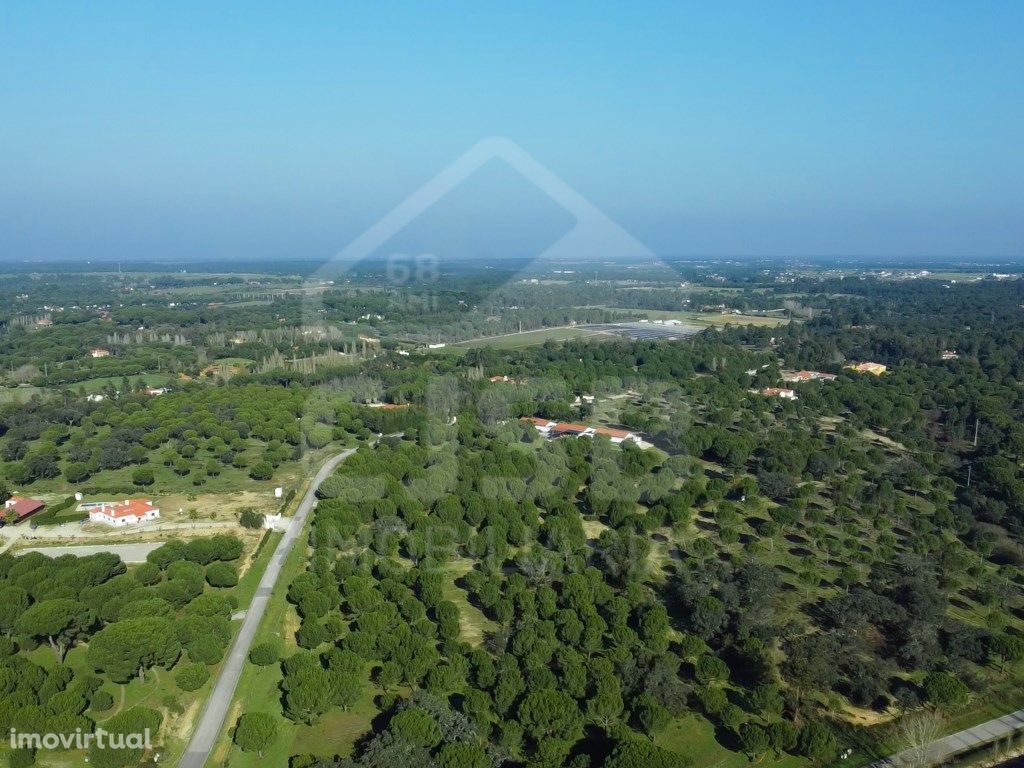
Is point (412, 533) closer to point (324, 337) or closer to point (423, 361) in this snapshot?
point (423, 361)

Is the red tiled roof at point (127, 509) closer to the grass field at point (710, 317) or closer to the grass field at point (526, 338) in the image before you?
the grass field at point (526, 338)

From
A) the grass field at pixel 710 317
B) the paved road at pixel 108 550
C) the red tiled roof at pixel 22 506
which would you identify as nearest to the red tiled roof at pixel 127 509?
the paved road at pixel 108 550

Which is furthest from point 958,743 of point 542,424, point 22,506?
point 22,506

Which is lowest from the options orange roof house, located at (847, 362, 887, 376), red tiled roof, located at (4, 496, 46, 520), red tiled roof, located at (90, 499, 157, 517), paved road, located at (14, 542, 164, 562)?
paved road, located at (14, 542, 164, 562)

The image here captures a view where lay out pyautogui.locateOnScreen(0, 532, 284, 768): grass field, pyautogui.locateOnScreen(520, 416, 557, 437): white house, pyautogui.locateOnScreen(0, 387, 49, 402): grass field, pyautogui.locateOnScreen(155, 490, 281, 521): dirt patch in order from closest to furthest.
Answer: pyautogui.locateOnScreen(0, 532, 284, 768): grass field, pyautogui.locateOnScreen(155, 490, 281, 521): dirt patch, pyautogui.locateOnScreen(520, 416, 557, 437): white house, pyautogui.locateOnScreen(0, 387, 49, 402): grass field

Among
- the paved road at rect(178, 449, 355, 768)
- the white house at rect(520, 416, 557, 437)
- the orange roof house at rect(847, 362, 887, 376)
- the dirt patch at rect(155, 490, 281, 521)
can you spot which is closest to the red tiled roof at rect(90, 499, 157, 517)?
the dirt patch at rect(155, 490, 281, 521)

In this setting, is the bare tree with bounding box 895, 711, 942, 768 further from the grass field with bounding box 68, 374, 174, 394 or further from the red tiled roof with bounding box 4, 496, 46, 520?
the grass field with bounding box 68, 374, 174, 394

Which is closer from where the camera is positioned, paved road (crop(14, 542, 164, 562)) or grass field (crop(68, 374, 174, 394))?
paved road (crop(14, 542, 164, 562))

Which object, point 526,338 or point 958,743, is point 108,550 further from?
point 526,338
